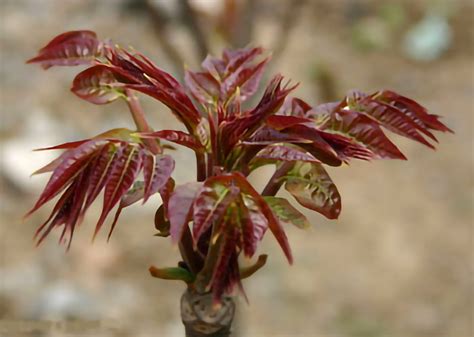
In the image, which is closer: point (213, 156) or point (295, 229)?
point (213, 156)

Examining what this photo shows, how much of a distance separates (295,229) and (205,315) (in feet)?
7.73

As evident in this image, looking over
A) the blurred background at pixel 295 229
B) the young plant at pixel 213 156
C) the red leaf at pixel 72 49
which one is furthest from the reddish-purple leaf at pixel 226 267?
the blurred background at pixel 295 229

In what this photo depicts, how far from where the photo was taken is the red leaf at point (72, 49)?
38.4 inches

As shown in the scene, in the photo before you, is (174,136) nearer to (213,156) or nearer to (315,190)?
(213,156)

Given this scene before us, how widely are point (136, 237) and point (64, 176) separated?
96.8 inches

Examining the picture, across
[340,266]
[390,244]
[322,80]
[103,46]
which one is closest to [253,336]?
[340,266]

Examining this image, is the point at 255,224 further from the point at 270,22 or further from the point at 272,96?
the point at 270,22

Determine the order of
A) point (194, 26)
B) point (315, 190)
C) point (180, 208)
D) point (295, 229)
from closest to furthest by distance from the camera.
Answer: point (180, 208) < point (315, 190) < point (194, 26) < point (295, 229)

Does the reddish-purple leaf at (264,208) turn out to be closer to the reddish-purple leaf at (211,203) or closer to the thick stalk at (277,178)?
the reddish-purple leaf at (211,203)

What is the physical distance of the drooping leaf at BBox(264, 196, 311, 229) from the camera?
2.73ft

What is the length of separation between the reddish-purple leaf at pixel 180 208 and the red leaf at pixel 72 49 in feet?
0.96

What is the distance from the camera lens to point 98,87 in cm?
94

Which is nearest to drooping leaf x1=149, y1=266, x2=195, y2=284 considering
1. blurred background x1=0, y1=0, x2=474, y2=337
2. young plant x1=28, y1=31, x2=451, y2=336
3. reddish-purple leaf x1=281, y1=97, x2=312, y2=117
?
young plant x1=28, y1=31, x2=451, y2=336

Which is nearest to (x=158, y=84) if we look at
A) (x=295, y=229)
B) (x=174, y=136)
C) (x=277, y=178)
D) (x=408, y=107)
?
(x=174, y=136)
